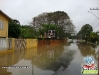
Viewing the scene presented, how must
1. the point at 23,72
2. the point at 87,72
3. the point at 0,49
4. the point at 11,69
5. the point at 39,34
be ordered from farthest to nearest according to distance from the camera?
1. the point at 39,34
2. the point at 0,49
3. the point at 11,69
4. the point at 23,72
5. the point at 87,72

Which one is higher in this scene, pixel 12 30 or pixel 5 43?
pixel 12 30

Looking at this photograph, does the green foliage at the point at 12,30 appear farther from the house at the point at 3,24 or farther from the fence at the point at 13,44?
Result: the house at the point at 3,24

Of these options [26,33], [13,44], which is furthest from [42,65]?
[26,33]

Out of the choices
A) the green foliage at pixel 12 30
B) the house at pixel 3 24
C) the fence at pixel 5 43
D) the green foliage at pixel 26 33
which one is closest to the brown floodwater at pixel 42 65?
the fence at pixel 5 43

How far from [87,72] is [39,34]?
27881 millimetres

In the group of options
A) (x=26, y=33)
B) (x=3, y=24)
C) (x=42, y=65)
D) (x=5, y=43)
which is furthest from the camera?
(x=26, y=33)

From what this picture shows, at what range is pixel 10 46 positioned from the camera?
14.4 metres

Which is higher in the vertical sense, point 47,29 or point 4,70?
point 47,29

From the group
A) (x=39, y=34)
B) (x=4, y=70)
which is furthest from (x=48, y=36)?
(x=4, y=70)

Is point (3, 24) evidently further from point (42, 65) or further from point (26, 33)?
point (42, 65)

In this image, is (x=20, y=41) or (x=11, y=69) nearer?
(x=11, y=69)

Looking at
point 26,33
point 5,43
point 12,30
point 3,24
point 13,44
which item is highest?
point 3,24

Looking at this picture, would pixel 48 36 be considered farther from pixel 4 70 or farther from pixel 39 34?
pixel 4 70

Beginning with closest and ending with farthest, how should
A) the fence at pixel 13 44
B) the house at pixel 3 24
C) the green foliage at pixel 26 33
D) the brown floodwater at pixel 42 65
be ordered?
A: the brown floodwater at pixel 42 65 → the fence at pixel 13 44 → the house at pixel 3 24 → the green foliage at pixel 26 33
